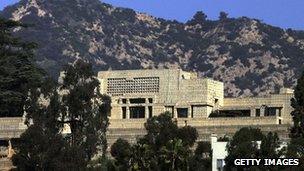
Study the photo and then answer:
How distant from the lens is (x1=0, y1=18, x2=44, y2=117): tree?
14238cm

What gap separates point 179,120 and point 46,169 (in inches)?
1298

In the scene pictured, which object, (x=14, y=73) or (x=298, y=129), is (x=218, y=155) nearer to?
(x=298, y=129)

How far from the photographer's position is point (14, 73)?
14662 cm

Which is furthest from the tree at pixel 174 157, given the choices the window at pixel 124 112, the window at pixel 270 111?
the window at pixel 124 112

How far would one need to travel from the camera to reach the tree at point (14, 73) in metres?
142

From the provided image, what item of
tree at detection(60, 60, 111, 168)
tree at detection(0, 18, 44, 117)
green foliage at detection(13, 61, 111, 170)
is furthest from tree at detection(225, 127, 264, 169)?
tree at detection(0, 18, 44, 117)

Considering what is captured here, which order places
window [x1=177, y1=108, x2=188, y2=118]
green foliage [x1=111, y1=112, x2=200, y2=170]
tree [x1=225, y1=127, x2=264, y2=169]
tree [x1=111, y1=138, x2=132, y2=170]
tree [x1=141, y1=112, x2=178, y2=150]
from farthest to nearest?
window [x1=177, y1=108, x2=188, y2=118]
tree [x1=141, y1=112, x2=178, y2=150]
tree [x1=111, y1=138, x2=132, y2=170]
green foliage [x1=111, y1=112, x2=200, y2=170]
tree [x1=225, y1=127, x2=264, y2=169]

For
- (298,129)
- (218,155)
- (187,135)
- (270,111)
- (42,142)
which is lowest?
(218,155)

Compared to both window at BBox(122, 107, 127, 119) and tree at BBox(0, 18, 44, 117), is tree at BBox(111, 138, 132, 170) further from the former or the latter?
tree at BBox(0, 18, 44, 117)

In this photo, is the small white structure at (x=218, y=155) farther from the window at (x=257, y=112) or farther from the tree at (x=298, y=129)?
the window at (x=257, y=112)

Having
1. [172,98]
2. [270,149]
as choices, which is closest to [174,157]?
[270,149]

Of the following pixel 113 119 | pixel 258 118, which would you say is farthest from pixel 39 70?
pixel 258 118

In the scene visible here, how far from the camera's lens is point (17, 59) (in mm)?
149125

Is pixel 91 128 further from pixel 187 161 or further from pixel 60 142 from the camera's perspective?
pixel 187 161
